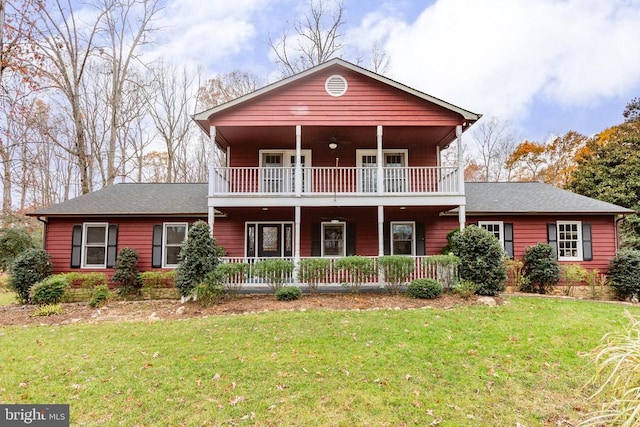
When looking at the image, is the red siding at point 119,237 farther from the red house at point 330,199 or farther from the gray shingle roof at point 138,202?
the gray shingle roof at point 138,202

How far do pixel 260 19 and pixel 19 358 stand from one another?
2267 centimetres

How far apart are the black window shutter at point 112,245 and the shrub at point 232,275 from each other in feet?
17.8

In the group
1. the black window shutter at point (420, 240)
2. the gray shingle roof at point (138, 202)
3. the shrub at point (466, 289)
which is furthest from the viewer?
the black window shutter at point (420, 240)

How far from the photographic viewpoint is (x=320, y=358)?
18.6 feet

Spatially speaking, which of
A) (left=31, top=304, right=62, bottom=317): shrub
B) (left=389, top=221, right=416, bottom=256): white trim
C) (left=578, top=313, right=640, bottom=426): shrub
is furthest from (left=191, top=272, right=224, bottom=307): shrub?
(left=578, top=313, right=640, bottom=426): shrub

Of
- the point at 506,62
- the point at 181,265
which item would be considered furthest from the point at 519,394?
the point at 506,62

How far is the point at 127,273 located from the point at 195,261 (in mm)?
3921

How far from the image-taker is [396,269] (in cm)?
1055

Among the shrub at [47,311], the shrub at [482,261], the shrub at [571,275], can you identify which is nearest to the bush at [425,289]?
the shrub at [482,261]

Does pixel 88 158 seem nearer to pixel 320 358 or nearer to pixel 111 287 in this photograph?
pixel 111 287

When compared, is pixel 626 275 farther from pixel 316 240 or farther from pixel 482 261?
pixel 316 240

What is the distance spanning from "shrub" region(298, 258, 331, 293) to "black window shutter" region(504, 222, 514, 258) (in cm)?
750

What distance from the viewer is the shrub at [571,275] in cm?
1202

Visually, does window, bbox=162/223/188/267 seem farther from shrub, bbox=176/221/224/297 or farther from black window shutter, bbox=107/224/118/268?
shrub, bbox=176/221/224/297
